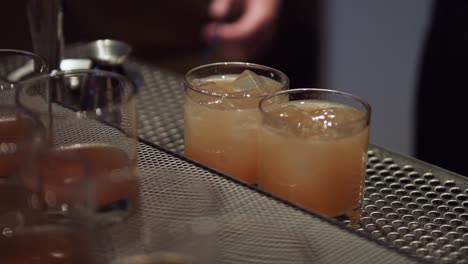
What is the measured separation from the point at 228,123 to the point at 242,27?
2.11m

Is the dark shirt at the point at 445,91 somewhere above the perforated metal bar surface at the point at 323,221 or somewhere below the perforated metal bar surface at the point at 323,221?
below

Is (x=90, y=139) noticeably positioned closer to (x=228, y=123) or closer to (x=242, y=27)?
(x=228, y=123)

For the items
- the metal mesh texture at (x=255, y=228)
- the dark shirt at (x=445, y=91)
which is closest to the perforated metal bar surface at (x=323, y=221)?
the metal mesh texture at (x=255, y=228)

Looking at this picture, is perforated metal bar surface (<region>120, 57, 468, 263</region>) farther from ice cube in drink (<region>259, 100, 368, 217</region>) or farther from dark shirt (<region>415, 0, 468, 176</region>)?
dark shirt (<region>415, 0, 468, 176</region>)

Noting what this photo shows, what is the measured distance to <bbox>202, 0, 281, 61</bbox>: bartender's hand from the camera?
3219 millimetres

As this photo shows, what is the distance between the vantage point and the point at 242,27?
3.25 metres

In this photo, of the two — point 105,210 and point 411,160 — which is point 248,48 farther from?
point 105,210

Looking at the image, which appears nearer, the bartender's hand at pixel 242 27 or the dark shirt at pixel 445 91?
the dark shirt at pixel 445 91

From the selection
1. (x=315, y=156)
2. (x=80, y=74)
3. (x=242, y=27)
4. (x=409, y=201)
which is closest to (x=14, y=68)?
(x=80, y=74)

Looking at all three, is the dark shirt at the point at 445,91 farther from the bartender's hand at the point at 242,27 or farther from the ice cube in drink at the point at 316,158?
the ice cube in drink at the point at 316,158

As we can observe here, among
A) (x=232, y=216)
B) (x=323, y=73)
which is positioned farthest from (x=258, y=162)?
(x=323, y=73)

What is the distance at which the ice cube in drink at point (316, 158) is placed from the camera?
1.07 m

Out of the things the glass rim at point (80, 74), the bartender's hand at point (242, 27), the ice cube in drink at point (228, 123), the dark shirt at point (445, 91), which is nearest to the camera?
the glass rim at point (80, 74)

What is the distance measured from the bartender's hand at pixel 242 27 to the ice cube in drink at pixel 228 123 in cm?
201
